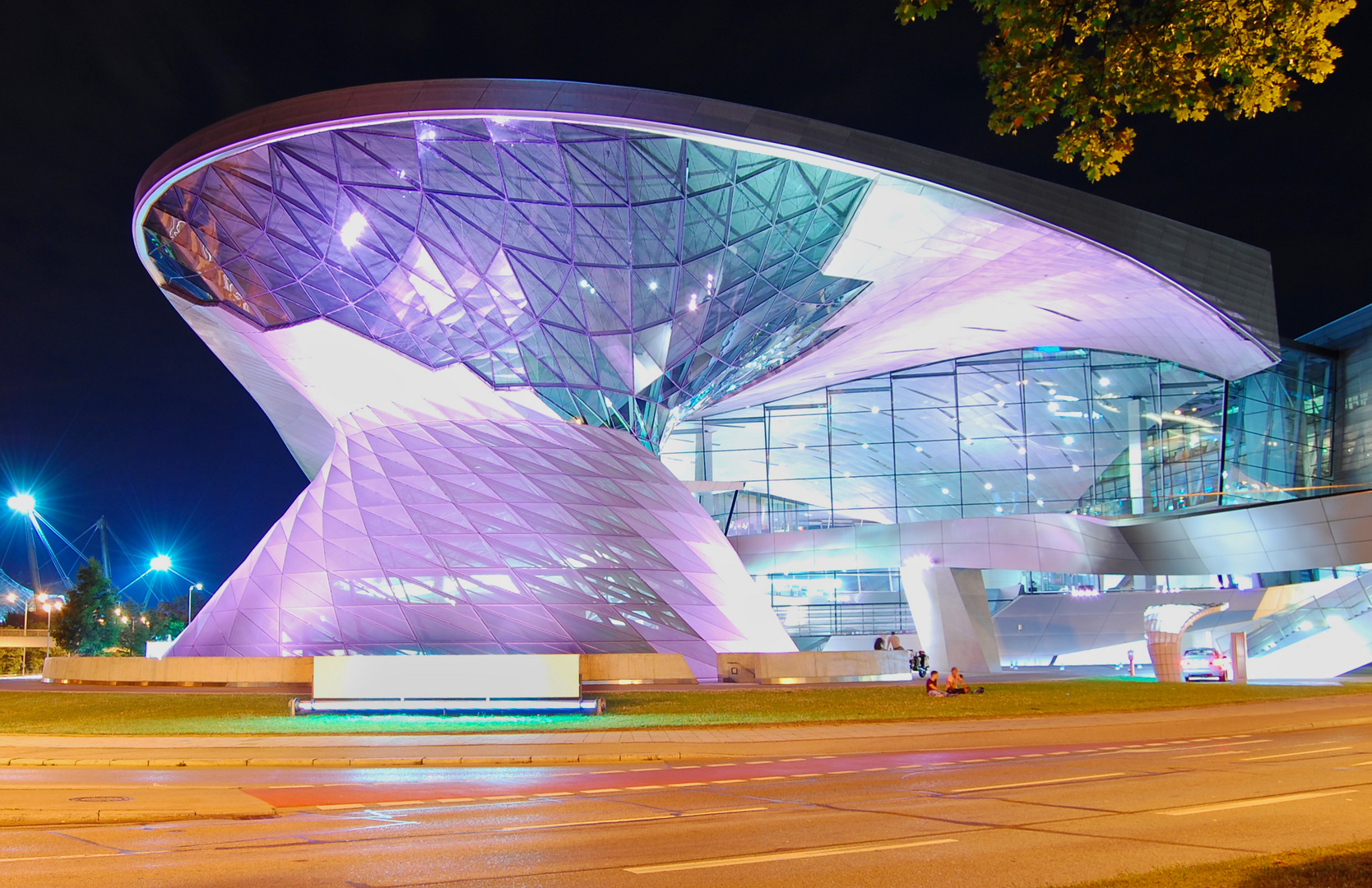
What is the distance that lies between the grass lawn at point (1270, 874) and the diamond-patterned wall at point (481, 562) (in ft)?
73.5

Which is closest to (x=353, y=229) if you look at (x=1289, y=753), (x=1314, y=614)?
(x=1289, y=753)

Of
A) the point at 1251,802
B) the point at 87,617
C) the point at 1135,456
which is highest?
the point at 1135,456

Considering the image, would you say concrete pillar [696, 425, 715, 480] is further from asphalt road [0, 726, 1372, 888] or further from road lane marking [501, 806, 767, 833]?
road lane marking [501, 806, 767, 833]

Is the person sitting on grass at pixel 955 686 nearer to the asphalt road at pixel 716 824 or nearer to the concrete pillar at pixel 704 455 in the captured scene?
the asphalt road at pixel 716 824

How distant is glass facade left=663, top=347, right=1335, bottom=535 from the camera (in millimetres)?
51125

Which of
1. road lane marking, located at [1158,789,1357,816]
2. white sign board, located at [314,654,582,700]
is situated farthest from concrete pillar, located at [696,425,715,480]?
road lane marking, located at [1158,789,1357,816]

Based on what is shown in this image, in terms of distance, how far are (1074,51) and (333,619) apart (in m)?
25.5

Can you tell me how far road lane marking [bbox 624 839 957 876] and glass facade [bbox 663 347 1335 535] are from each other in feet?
148

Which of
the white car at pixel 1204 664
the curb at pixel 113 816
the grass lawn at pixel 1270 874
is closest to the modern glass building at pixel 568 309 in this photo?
the white car at pixel 1204 664

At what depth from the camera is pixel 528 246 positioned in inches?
1203

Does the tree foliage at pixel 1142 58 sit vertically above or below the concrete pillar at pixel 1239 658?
above

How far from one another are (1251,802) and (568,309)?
85.8 ft

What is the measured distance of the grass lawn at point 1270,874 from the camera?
20.3ft

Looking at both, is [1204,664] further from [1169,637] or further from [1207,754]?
[1207,754]
